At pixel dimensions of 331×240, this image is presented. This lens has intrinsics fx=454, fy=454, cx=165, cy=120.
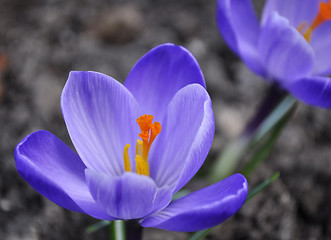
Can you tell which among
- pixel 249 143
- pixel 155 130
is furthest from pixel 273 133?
pixel 155 130

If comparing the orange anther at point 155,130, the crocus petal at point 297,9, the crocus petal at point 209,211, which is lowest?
the crocus petal at point 209,211

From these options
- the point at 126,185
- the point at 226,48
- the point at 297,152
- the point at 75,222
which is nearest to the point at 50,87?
the point at 75,222

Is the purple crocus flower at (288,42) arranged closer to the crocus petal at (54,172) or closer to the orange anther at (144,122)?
the orange anther at (144,122)

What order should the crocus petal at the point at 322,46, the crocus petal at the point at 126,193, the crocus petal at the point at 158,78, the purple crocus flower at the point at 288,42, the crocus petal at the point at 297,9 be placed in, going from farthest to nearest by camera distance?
the crocus petal at the point at 297,9 < the crocus petal at the point at 322,46 < the purple crocus flower at the point at 288,42 < the crocus petal at the point at 158,78 < the crocus petal at the point at 126,193

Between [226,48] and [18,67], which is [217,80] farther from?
[18,67]

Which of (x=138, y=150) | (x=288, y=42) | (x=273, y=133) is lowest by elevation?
(x=273, y=133)

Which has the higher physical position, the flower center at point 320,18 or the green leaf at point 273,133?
the flower center at point 320,18

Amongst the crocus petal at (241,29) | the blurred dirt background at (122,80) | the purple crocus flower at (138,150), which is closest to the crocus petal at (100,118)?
the purple crocus flower at (138,150)

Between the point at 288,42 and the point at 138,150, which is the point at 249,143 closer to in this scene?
the point at 288,42
